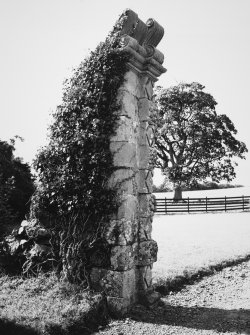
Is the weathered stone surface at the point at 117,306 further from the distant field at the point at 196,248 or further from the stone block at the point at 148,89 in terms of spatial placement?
the stone block at the point at 148,89

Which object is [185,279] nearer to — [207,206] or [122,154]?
[122,154]

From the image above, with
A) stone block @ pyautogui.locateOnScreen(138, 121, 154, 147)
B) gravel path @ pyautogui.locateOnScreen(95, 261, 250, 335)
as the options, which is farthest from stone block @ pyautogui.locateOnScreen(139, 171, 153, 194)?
gravel path @ pyautogui.locateOnScreen(95, 261, 250, 335)

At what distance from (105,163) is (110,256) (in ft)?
4.54

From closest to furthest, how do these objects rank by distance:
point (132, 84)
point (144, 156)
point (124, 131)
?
point (124, 131), point (132, 84), point (144, 156)

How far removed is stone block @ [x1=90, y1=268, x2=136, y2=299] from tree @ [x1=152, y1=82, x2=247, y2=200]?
69.8 ft

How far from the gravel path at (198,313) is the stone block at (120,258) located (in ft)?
2.21

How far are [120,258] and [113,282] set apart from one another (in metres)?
0.36

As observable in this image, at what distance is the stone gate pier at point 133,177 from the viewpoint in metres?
4.53

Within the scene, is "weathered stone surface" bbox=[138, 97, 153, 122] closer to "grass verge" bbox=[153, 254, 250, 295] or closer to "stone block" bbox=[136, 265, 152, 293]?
"stone block" bbox=[136, 265, 152, 293]

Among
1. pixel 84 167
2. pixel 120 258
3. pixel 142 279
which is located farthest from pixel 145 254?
pixel 84 167

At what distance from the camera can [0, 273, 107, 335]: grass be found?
353 centimetres

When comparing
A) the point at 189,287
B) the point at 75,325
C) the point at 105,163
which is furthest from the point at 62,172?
the point at 189,287

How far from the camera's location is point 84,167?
4777 mm

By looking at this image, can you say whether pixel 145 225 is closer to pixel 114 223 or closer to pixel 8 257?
pixel 114 223
